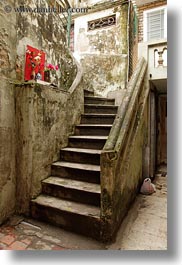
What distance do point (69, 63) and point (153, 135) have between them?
2854 millimetres

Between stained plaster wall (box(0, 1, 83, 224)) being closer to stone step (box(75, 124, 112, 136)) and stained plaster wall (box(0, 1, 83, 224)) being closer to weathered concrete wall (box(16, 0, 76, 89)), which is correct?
stone step (box(75, 124, 112, 136))

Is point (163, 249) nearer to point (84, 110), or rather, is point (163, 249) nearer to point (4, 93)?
point (4, 93)

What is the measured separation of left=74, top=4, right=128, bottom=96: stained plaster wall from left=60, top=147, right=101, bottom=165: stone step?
3380 millimetres

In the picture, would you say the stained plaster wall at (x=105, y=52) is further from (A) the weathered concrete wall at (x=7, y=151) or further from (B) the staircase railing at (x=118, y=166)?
(A) the weathered concrete wall at (x=7, y=151)

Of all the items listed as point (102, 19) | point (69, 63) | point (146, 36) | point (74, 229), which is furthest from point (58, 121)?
point (146, 36)

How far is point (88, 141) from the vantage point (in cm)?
322

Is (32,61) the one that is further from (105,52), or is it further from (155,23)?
(155,23)

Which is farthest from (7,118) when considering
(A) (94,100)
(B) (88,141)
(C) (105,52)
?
(C) (105,52)

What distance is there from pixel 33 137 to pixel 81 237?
1.33 m

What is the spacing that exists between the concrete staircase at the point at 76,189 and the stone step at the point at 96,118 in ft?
1.07

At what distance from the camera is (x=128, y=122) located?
2352 millimetres

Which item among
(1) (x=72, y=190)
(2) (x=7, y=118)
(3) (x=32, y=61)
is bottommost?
(1) (x=72, y=190)

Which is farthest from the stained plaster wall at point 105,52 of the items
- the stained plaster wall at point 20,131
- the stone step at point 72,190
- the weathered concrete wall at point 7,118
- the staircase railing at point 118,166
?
the stone step at point 72,190

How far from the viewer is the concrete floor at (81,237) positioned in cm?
192
